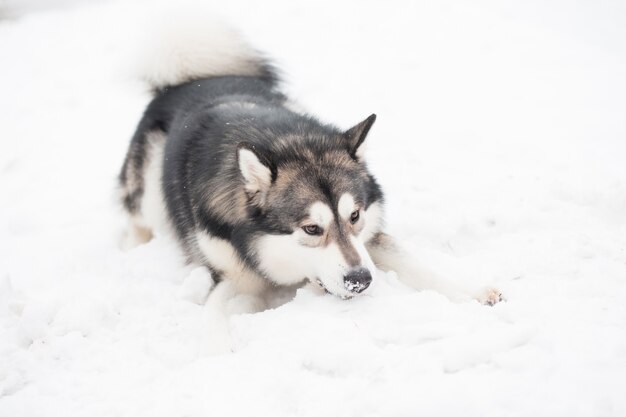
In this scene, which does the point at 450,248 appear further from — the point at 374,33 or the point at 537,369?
the point at 374,33

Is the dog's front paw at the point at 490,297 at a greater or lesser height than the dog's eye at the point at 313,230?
greater

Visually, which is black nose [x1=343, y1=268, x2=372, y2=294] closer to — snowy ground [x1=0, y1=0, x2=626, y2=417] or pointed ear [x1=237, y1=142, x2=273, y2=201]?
snowy ground [x1=0, y1=0, x2=626, y2=417]

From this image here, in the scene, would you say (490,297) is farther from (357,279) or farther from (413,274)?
(357,279)

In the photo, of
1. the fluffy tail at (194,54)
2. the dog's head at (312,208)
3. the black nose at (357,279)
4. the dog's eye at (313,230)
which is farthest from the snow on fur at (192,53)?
the black nose at (357,279)

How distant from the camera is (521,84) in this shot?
21.7 feet

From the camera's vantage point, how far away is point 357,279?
9.47ft

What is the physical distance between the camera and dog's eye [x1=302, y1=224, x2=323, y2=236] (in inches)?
120

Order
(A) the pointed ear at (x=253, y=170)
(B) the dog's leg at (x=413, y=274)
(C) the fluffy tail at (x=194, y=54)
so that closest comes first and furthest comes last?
1. (A) the pointed ear at (x=253, y=170)
2. (B) the dog's leg at (x=413, y=274)
3. (C) the fluffy tail at (x=194, y=54)

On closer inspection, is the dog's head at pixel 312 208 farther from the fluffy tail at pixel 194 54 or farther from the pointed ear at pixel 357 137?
the fluffy tail at pixel 194 54

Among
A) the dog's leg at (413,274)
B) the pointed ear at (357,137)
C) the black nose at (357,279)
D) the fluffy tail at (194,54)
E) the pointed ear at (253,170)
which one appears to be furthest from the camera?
the fluffy tail at (194,54)

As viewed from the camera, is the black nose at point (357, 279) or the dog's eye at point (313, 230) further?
the dog's eye at point (313, 230)

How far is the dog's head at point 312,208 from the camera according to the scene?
2.99 metres

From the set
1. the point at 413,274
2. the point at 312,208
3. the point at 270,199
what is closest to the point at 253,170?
the point at 270,199

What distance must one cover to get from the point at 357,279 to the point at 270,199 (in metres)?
0.72
